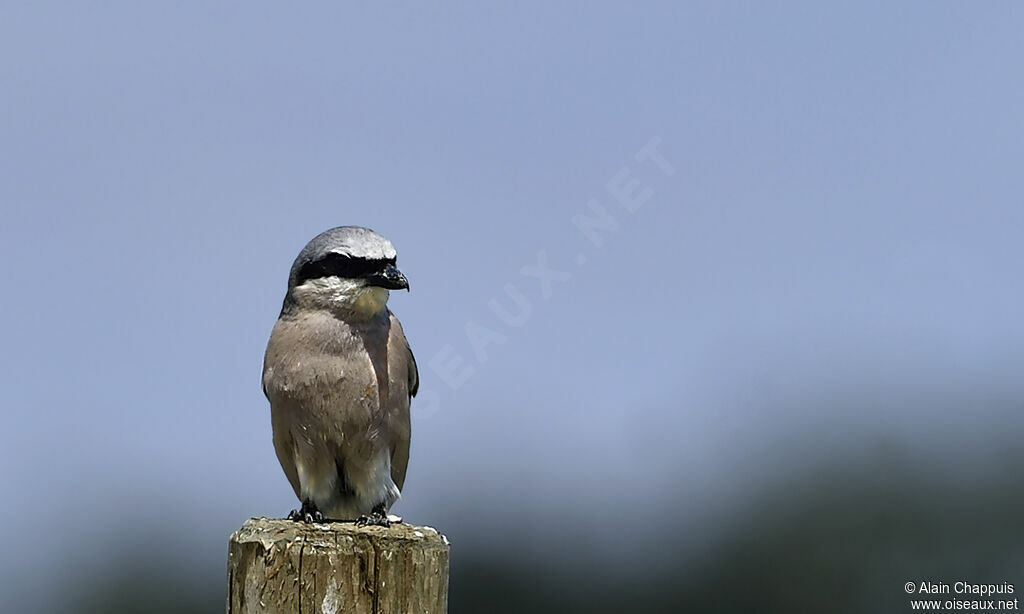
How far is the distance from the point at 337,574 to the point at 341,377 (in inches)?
96.3

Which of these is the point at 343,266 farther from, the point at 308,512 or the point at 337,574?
the point at 337,574

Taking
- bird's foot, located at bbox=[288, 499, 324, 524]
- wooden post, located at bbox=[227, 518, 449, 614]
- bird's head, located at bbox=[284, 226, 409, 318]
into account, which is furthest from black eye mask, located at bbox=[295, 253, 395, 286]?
wooden post, located at bbox=[227, 518, 449, 614]

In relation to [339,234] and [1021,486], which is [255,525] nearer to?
[339,234]

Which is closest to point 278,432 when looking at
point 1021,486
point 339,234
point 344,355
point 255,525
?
point 344,355

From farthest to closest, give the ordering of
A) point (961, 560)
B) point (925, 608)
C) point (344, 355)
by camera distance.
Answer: point (961, 560)
point (925, 608)
point (344, 355)

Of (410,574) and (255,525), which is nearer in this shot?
(410,574)

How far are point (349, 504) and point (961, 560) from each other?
362 inches

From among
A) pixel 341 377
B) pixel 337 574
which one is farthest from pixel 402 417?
pixel 337 574

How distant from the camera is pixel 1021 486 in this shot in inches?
701

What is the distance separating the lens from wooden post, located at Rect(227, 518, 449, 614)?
16.5 feet

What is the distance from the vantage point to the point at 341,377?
742cm

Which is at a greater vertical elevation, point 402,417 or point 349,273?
point 349,273

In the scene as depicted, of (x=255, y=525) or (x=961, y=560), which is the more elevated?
(x=255, y=525)

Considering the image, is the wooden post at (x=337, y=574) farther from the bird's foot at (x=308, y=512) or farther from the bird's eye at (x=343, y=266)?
the bird's eye at (x=343, y=266)
